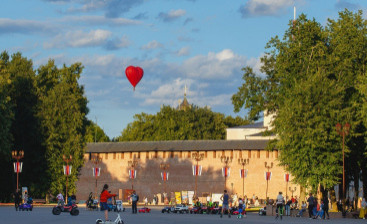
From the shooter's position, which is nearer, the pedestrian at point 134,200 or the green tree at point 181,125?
the pedestrian at point 134,200

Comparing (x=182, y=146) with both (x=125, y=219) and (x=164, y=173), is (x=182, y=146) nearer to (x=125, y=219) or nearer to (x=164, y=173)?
(x=164, y=173)

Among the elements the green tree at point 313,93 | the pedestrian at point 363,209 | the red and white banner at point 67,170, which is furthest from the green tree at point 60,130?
the pedestrian at point 363,209

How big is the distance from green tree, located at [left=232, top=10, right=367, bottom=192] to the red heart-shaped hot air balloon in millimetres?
7741

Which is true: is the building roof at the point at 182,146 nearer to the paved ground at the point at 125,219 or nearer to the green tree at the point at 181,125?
the green tree at the point at 181,125

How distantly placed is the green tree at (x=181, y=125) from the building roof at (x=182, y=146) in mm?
35296

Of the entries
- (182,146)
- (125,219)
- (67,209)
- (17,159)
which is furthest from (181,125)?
(125,219)

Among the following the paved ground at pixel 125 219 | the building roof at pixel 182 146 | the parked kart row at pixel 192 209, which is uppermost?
the building roof at pixel 182 146

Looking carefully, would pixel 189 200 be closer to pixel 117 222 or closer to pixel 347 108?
pixel 347 108

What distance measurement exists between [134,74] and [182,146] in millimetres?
29255

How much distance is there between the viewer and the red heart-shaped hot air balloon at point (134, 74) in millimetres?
66812

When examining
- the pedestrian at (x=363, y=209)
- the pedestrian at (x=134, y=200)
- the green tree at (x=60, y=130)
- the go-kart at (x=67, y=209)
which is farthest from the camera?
the green tree at (x=60, y=130)

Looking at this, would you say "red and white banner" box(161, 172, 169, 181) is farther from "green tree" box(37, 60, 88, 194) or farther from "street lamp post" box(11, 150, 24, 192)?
"street lamp post" box(11, 150, 24, 192)

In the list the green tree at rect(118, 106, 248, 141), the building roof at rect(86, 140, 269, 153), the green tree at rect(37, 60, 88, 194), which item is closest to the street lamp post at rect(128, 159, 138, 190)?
the building roof at rect(86, 140, 269, 153)

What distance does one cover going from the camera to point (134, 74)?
67062mm
